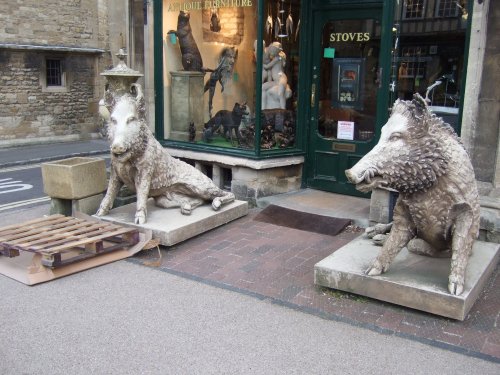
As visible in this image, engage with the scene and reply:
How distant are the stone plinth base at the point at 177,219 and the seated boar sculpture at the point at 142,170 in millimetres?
92

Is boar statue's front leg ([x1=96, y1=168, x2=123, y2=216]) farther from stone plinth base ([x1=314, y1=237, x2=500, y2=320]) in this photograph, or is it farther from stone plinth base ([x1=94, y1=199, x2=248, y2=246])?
stone plinth base ([x1=314, y1=237, x2=500, y2=320])

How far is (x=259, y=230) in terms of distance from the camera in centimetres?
657

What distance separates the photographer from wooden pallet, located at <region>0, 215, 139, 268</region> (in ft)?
16.4

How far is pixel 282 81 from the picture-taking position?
7812 mm

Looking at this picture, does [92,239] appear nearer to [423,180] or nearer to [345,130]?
[423,180]

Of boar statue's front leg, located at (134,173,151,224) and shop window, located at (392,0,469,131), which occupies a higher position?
shop window, located at (392,0,469,131)

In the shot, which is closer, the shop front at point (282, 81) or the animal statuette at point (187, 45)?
the shop front at point (282, 81)

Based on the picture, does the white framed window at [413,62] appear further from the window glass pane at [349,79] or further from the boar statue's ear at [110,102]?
the boar statue's ear at [110,102]

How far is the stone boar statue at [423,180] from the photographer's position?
3.99 m

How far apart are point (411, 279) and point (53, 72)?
48.5 feet

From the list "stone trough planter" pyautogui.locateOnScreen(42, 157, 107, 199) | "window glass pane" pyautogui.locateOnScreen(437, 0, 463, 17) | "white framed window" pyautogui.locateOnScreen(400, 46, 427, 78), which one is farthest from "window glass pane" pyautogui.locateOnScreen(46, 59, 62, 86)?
"window glass pane" pyautogui.locateOnScreen(437, 0, 463, 17)

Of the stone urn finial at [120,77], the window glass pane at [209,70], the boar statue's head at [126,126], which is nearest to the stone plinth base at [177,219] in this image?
the boar statue's head at [126,126]

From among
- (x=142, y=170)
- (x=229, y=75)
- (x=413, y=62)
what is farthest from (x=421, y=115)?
(x=229, y=75)

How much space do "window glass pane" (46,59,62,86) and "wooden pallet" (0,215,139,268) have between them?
11.4m
